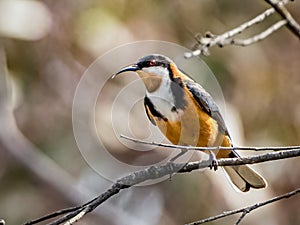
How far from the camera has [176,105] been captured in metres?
2.09

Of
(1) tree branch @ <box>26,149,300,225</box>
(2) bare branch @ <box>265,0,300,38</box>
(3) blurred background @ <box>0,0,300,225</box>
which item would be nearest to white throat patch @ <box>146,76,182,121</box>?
(1) tree branch @ <box>26,149,300,225</box>

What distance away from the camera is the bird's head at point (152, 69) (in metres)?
2.11

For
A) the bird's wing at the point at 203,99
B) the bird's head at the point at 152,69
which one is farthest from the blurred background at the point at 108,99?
the bird's head at the point at 152,69

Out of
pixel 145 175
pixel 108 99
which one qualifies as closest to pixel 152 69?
pixel 145 175

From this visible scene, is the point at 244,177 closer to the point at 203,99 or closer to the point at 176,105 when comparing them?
the point at 203,99

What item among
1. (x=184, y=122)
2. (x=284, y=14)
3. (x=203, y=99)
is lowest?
(x=184, y=122)

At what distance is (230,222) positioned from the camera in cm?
464

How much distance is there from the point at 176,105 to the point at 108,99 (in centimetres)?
296

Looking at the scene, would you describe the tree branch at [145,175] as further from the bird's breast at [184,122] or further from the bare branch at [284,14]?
the bare branch at [284,14]

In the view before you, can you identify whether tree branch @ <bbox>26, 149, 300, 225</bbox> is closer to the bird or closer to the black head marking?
the bird

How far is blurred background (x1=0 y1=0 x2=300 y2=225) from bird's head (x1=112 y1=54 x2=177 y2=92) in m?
2.33

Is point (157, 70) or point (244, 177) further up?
point (157, 70)

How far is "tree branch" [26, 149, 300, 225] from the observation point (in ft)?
5.34

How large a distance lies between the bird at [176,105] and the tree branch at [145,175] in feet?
0.62
